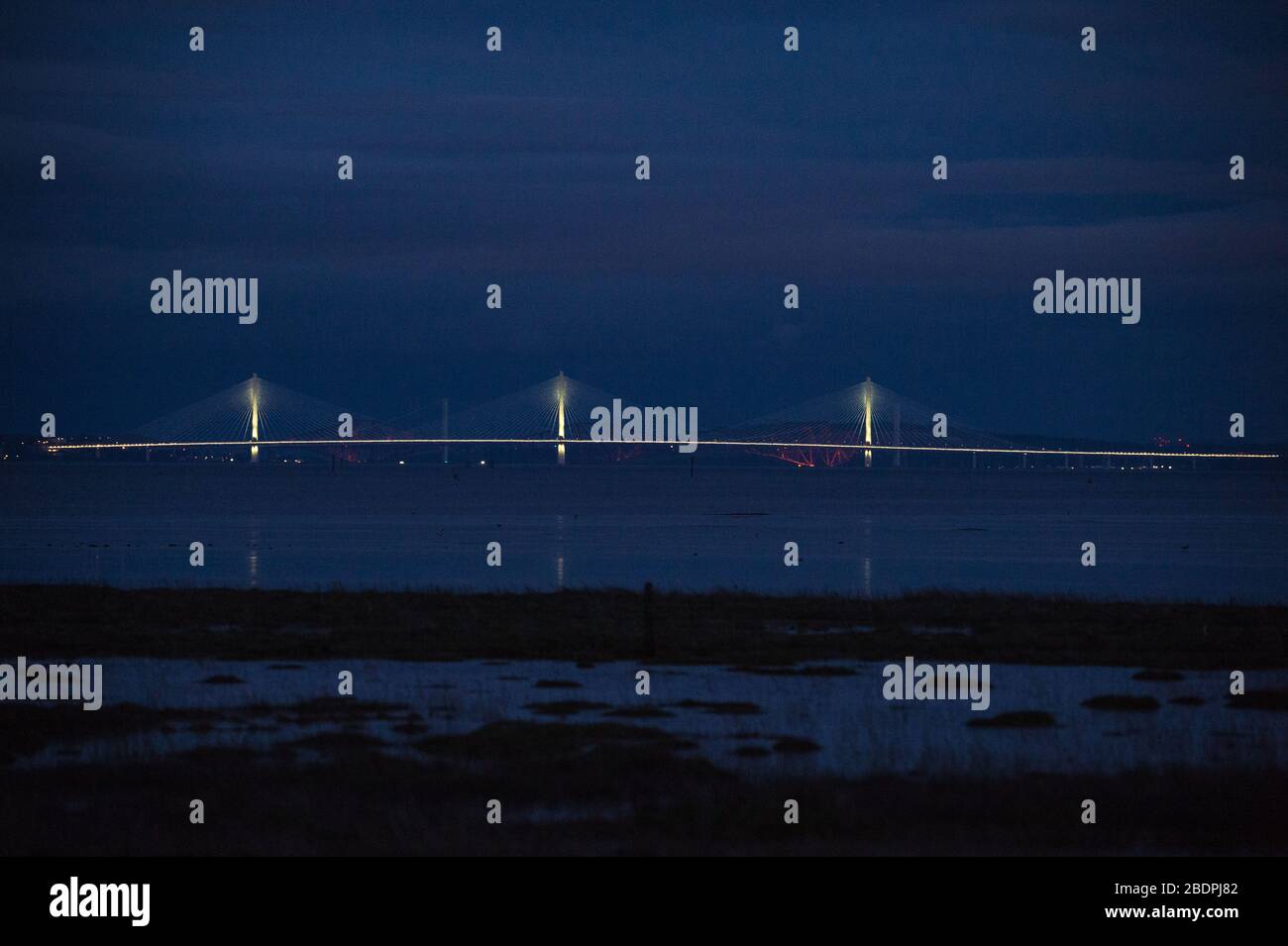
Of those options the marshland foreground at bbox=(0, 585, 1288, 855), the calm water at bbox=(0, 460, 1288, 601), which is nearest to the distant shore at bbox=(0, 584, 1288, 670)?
the marshland foreground at bbox=(0, 585, 1288, 855)

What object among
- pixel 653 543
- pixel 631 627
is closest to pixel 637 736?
pixel 631 627

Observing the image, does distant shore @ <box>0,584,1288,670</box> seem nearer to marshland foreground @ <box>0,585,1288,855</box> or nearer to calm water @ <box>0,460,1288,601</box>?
marshland foreground @ <box>0,585,1288,855</box>

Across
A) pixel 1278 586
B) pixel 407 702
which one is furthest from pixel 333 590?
pixel 1278 586

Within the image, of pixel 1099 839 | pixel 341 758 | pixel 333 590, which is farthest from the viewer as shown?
pixel 333 590

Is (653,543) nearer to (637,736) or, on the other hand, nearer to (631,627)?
(631,627)

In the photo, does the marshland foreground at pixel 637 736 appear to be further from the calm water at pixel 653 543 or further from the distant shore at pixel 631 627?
the calm water at pixel 653 543
